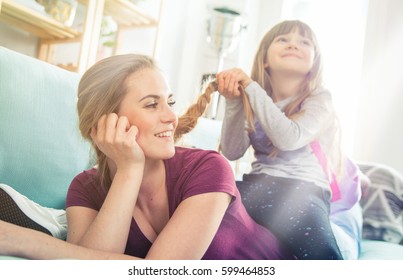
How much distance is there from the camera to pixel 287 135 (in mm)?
669

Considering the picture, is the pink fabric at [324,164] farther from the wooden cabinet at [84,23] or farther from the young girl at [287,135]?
the wooden cabinet at [84,23]

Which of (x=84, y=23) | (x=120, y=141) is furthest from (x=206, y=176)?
(x=84, y=23)

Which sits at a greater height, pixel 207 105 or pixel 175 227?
pixel 207 105

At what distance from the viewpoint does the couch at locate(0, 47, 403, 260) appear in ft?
2.00

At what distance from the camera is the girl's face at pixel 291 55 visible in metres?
0.70

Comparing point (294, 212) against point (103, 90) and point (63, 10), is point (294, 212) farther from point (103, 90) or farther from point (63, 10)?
point (63, 10)

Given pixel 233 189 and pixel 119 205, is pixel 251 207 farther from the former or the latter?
pixel 119 205

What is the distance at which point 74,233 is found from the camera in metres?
0.57

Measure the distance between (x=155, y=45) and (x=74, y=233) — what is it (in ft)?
1.14

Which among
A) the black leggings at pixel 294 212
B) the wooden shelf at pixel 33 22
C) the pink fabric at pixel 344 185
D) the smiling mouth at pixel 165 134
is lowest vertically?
the black leggings at pixel 294 212

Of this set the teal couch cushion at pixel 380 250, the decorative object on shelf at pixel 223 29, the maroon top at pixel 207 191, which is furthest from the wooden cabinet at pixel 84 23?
the teal couch cushion at pixel 380 250

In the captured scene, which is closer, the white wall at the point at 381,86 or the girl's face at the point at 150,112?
the girl's face at the point at 150,112

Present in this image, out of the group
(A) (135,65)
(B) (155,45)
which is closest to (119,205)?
(A) (135,65)

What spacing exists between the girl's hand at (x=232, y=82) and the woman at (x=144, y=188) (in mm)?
100
